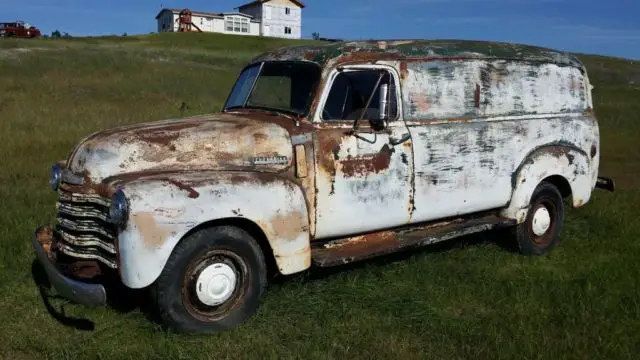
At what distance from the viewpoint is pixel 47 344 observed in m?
4.41

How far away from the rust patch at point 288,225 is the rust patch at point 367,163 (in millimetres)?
628

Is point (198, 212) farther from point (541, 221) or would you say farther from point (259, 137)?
point (541, 221)

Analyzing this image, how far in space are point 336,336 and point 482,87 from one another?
3.01 metres

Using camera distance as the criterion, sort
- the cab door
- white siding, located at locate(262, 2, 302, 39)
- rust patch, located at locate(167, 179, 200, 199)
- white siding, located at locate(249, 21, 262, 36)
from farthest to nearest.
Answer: white siding, located at locate(249, 21, 262, 36) → white siding, located at locate(262, 2, 302, 39) → the cab door → rust patch, located at locate(167, 179, 200, 199)

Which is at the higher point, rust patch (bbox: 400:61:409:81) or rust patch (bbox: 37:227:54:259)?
rust patch (bbox: 400:61:409:81)

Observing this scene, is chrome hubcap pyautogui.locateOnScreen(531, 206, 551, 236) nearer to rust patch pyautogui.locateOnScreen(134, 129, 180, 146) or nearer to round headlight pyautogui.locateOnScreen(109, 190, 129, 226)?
rust patch pyautogui.locateOnScreen(134, 129, 180, 146)

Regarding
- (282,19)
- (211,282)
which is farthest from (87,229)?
(282,19)

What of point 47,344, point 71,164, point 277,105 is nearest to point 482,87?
point 277,105

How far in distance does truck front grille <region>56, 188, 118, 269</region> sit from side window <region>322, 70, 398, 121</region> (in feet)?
6.24

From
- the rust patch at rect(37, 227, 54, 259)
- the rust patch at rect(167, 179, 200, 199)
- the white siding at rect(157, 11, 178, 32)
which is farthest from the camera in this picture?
the white siding at rect(157, 11, 178, 32)

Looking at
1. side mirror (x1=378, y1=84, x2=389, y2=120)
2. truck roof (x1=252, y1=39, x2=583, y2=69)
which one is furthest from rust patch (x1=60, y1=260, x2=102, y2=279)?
side mirror (x1=378, y1=84, x2=389, y2=120)

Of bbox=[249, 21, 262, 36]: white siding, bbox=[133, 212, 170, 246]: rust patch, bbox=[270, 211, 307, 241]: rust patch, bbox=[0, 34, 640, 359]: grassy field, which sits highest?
bbox=[249, 21, 262, 36]: white siding

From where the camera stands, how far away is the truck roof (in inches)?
211

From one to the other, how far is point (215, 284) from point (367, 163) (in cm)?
162
